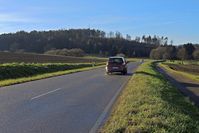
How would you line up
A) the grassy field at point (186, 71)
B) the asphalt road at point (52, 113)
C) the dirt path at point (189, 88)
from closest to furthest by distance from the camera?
the asphalt road at point (52, 113), the dirt path at point (189, 88), the grassy field at point (186, 71)

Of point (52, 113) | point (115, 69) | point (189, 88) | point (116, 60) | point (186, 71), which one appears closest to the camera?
point (52, 113)

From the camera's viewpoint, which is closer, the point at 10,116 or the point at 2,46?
the point at 10,116

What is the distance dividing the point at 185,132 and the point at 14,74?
2856 centimetres

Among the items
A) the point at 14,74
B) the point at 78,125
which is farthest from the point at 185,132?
the point at 14,74

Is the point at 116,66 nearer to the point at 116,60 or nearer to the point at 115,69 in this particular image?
the point at 115,69

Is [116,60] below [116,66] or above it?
above

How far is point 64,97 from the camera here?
1847 centimetres

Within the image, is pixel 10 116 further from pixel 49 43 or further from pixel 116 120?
pixel 49 43

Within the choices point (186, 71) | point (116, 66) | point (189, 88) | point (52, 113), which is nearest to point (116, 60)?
point (116, 66)

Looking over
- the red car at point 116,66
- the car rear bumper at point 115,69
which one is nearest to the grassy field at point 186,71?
the red car at point 116,66

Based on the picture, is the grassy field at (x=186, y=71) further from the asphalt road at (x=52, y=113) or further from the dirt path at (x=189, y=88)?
the asphalt road at (x=52, y=113)

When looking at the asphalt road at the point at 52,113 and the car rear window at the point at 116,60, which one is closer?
the asphalt road at the point at 52,113

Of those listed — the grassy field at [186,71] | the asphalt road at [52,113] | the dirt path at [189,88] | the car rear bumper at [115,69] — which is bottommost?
the grassy field at [186,71]

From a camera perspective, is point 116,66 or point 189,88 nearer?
point 189,88
